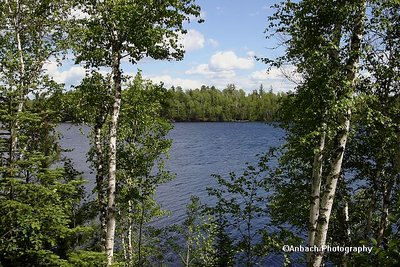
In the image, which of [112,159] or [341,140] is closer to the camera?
[341,140]

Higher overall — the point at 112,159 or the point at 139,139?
the point at 139,139

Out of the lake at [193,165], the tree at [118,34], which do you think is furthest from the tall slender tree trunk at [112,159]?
the lake at [193,165]

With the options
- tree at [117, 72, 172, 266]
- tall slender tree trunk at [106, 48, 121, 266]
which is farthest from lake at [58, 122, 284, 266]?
tall slender tree trunk at [106, 48, 121, 266]

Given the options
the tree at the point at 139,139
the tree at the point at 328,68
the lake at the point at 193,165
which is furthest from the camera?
the lake at the point at 193,165

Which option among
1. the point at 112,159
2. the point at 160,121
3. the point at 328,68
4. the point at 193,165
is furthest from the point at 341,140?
the point at 193,165

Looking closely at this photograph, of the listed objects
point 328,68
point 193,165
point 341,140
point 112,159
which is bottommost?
point 193,165

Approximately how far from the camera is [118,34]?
45.2 ft

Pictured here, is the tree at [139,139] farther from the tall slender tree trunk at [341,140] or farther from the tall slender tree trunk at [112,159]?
the tall slender tree trunk at [341,140]

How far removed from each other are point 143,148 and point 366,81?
12.6 metres

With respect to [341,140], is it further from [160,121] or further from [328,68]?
[160,121]

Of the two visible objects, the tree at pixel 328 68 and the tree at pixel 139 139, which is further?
the tree at pixel 139 139

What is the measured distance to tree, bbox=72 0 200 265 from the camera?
13.2 m

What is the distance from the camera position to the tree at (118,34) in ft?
43.2

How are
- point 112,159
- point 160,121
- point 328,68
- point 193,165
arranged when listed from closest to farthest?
1. point 328,68
2. point 112,159
3. point 160,121
4. point 193,165
